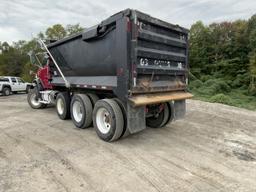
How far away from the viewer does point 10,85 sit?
17.0 m

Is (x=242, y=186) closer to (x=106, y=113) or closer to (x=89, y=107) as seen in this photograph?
(x=106, y=113)

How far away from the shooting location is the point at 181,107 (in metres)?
5.91

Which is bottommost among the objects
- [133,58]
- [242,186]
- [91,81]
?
[242,186]

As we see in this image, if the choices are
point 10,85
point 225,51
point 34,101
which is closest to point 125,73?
point 34,101

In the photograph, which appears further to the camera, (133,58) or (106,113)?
(106,113)

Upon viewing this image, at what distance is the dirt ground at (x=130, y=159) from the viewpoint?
10.2ft

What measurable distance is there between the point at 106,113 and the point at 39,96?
A: 4790 millimetres

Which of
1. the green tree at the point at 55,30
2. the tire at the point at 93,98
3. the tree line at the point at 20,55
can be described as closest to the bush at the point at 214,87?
the tire at the point at 93,98

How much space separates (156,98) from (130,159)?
4.77 ft

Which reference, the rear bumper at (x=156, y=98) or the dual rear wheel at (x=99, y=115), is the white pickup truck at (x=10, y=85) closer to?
the dual rear wheel at (x=99, y=115)

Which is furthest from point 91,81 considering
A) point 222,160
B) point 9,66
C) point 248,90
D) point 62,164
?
point 9,66

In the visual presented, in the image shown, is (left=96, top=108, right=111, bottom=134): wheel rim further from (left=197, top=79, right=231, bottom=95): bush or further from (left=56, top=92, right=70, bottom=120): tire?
(left=197, top=79, right=231, bottom=95): bush

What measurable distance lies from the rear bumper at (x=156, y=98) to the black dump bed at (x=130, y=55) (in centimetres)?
12

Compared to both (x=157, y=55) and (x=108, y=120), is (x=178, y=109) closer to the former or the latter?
(x=157, y=55)
